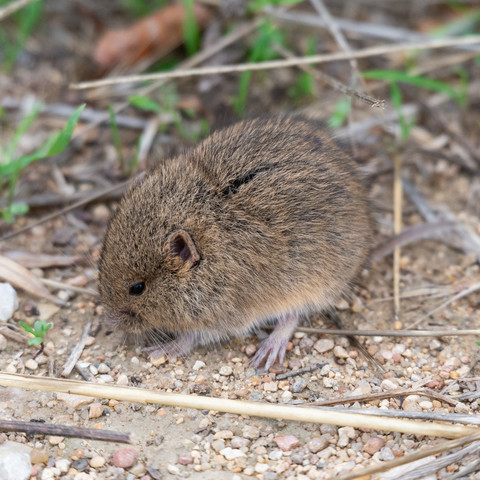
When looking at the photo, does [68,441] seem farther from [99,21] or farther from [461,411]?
[99,21]

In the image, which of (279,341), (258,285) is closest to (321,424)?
(279,341)

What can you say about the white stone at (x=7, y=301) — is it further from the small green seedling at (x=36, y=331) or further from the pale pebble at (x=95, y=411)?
the pale pebble at (x=95, y=411)

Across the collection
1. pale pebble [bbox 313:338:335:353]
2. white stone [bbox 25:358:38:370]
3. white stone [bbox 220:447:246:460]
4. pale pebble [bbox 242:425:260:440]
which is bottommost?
pale pebble [bbox 313:338:335:353]

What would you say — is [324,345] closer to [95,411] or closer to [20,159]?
[95,411]

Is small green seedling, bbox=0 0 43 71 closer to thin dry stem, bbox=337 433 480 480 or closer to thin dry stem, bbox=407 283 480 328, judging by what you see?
thin dry stem, bbox=407 283 480 328

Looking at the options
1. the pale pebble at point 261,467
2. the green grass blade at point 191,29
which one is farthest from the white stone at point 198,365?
the green grass blade at point 191,29

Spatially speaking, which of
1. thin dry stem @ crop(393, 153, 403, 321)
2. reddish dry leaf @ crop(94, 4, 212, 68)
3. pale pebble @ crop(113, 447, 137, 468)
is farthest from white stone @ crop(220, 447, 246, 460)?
reddish dry leaf @ crop(94, 4, 212, 68)
